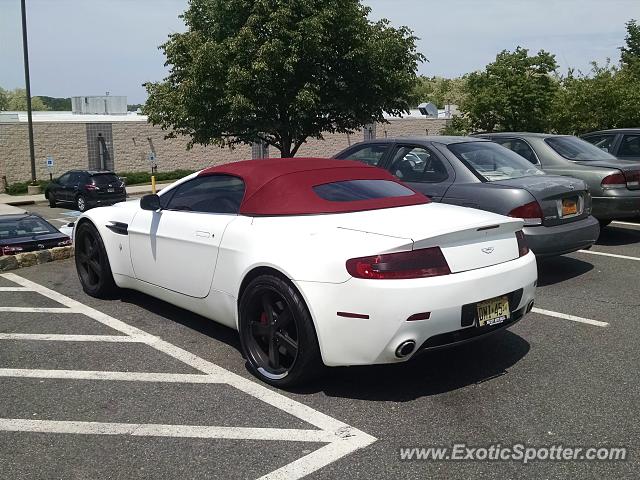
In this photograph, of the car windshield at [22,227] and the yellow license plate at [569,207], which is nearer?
the yellow license plate at [569,207]

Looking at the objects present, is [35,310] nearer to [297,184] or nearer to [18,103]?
[297,184]

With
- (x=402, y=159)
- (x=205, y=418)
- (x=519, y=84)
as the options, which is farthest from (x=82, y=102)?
(x=205, y=418)

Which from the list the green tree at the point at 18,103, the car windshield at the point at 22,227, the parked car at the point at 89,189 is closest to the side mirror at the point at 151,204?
the car windshield at the point at 22,227

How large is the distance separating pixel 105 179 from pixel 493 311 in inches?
874

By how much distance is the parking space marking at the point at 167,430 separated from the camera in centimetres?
340

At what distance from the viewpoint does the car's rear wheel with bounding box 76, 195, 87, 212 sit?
77.5 ft

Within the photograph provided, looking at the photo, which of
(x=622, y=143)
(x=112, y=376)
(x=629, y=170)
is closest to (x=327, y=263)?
(x=112, y=376)

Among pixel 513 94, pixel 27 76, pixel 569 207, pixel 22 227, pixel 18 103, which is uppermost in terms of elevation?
pixel 18 103

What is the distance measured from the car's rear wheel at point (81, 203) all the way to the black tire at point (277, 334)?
828 inches

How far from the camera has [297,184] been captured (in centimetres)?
456

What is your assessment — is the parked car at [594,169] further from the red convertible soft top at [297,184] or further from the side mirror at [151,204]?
the side mirror at [151,204]

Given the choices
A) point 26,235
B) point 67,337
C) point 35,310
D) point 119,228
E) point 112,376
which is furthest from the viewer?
point 26,235

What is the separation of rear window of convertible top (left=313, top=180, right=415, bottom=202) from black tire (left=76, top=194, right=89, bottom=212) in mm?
20652

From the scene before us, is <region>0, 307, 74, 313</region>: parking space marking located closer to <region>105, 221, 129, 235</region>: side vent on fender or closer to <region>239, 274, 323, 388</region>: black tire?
<region>105, 221, 129, 235</region>: side vent on fender
